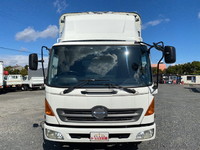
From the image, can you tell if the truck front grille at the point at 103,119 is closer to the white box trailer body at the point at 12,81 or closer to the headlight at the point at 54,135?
the headlight at the point at 54,135

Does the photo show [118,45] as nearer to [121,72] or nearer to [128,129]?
[121,72]

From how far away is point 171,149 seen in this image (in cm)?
441

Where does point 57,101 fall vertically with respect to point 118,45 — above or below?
below

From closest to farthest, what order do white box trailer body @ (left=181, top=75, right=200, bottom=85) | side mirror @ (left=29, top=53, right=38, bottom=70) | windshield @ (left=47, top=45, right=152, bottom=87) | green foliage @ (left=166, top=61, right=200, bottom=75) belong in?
windshield @ (left=47, top=45, right=152, bottom=87) < side mirror @ (left=29, top=53, right=38, bottom=70) < white box trailer body @ (left=181, top=75, right=200, bottom=85) < green foliage @ (left=166, top=61, right=200, bottom=75)

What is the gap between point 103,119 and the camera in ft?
11.5

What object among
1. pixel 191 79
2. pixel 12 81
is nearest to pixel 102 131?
pixel 12 81

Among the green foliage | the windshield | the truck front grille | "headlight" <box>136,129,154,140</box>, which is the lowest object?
"headlight" <box>136,129,154,140</box>

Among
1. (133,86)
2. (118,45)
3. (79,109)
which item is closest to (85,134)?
(79,109)

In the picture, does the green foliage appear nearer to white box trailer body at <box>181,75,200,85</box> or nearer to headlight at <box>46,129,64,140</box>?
white box trailer body at <box>181,75,200,85</box>

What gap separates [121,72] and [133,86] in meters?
0.40

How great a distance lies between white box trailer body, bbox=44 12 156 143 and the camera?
3490 mm

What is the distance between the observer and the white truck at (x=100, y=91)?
3.49 m

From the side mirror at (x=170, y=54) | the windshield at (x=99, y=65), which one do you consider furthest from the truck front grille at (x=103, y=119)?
the side mirror at (x=170, y=54)

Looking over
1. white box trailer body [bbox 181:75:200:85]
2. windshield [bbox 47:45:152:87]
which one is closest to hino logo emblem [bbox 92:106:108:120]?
windshield [bbox 47:45:152:87]
